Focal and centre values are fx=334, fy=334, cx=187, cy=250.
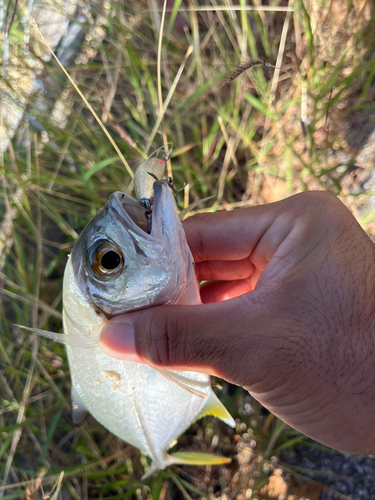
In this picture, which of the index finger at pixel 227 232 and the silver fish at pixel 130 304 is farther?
the index finger at pixel 227 232

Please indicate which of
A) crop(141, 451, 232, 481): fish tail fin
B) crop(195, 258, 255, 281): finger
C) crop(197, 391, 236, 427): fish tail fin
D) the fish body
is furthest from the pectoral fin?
crop(195, 258, 255, 281): finger

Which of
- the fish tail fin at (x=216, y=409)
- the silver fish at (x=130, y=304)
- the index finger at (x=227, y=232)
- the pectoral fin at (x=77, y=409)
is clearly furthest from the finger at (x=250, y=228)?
the pectoral fin at (x=77, y=409)

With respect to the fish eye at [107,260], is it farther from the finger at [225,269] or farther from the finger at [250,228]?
the finger at [225,269]

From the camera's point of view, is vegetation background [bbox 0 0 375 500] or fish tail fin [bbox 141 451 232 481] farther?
vegetation background [bbox 0 0 375 500]

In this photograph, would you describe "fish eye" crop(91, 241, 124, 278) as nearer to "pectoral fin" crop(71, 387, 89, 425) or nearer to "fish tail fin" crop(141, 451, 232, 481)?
"pectoral fin" crop(71, 387, 89, 425)

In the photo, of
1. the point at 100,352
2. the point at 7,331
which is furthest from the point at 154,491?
the point at 7,331

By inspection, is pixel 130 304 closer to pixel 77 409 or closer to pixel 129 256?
pixel 129 256
